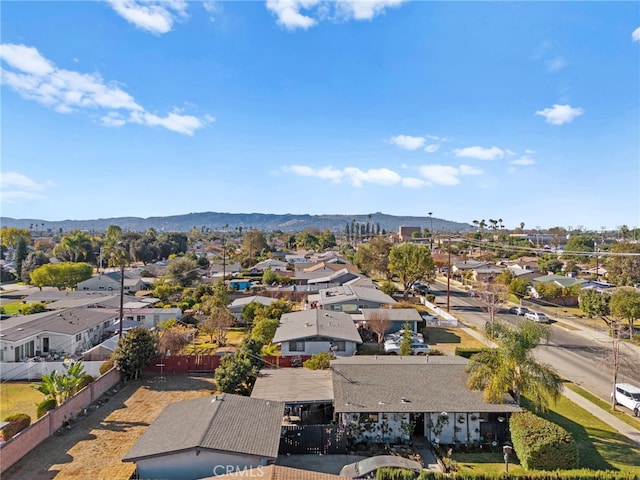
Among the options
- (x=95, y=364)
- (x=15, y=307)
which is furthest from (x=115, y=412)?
(x=15, y=307)

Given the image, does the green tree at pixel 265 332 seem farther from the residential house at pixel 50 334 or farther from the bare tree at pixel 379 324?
the residential house at pixel 50 334

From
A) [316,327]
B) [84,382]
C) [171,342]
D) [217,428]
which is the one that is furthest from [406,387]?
[84,382]

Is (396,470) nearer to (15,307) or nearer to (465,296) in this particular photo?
(465,296)

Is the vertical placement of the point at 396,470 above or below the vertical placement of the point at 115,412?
above

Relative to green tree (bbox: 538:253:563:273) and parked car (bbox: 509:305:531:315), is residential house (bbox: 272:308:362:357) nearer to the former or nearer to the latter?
parked car (bbox: 509:305:531:315)

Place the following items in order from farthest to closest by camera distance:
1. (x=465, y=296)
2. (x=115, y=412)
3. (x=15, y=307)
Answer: (x=465, y=296) < (x=15, y=307) < (x=115, y=412)

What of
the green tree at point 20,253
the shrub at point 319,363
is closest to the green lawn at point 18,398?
the shrub at point 319,363
